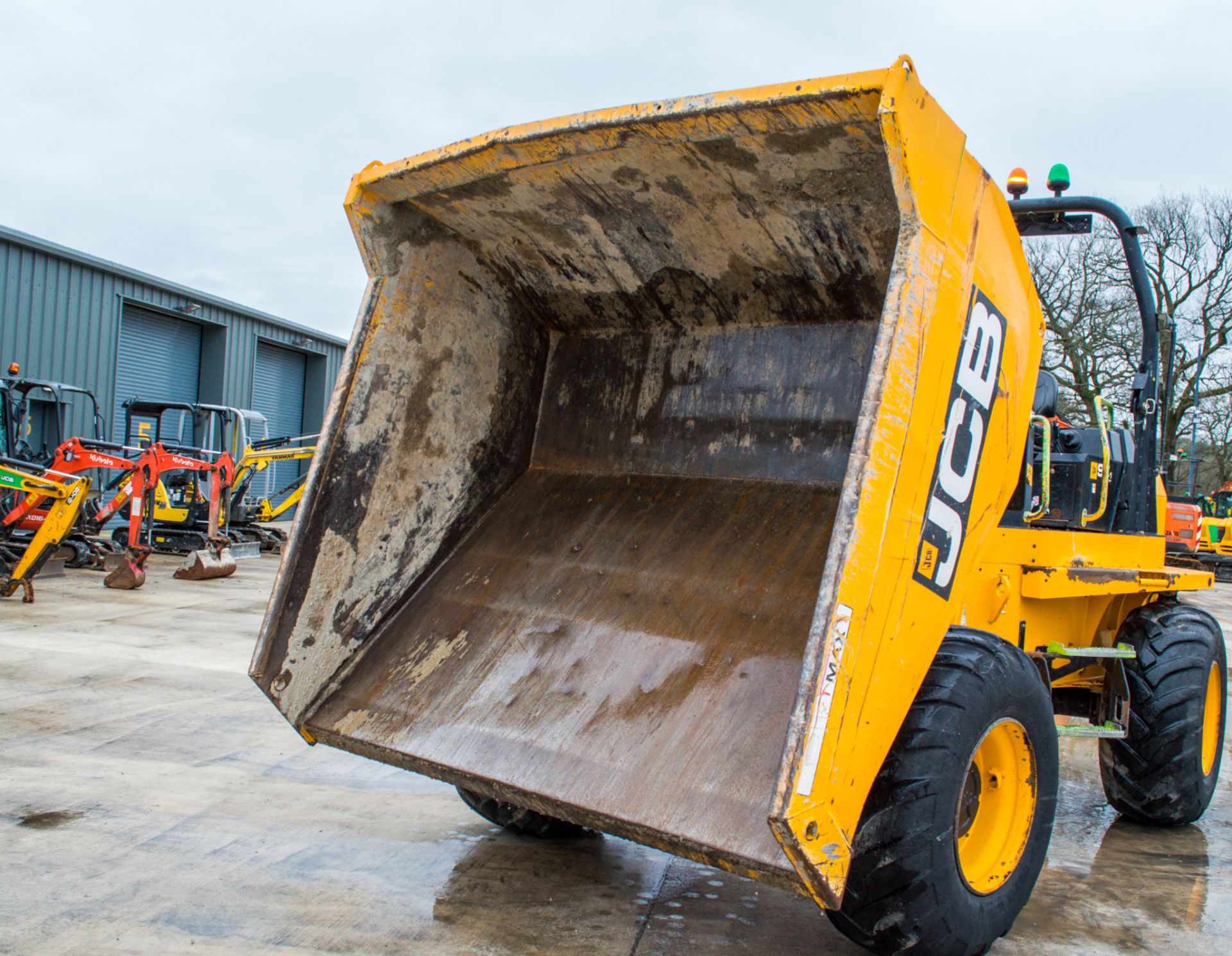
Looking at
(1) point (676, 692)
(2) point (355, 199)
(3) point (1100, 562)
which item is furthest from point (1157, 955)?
(2) point (355, 199)

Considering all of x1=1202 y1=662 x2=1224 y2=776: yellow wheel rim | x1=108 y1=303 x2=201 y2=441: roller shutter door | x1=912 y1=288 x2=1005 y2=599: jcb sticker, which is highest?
→ x1=108 y1=303 x2=201 y2=441: roller shutter door

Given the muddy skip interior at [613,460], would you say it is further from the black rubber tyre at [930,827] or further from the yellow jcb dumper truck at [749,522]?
the black rubber tyre at [930,827]

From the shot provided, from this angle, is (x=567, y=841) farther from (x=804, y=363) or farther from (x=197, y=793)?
(x=804, y=363)

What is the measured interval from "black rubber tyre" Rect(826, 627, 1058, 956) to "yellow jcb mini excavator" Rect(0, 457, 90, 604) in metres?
8.01

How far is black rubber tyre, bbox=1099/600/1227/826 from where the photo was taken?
11.6ft

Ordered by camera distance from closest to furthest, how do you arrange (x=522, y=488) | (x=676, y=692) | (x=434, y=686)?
(x=676, y=692) → (x=434, y=686) → (x=522, y=488)

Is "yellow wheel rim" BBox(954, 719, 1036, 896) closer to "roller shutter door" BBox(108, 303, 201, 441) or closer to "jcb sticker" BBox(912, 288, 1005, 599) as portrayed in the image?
"jcb sticker" BBox(912, 288, 1005, 599)

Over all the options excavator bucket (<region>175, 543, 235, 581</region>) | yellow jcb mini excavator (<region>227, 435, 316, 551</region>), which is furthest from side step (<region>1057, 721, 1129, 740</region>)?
yellow jcb mini excavator (<region>227, 435, 316, 551</region>)

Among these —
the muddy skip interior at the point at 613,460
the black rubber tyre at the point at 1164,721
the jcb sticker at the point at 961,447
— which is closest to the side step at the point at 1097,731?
the black rubber tyre at the point at 1164,721

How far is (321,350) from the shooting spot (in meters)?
A: 23.8

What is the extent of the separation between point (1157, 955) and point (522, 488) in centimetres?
228

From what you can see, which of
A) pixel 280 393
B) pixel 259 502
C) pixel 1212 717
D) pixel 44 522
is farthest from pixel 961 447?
pixel 280 393

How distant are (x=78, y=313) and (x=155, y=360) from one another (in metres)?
2.44

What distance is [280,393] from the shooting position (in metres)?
23.1
